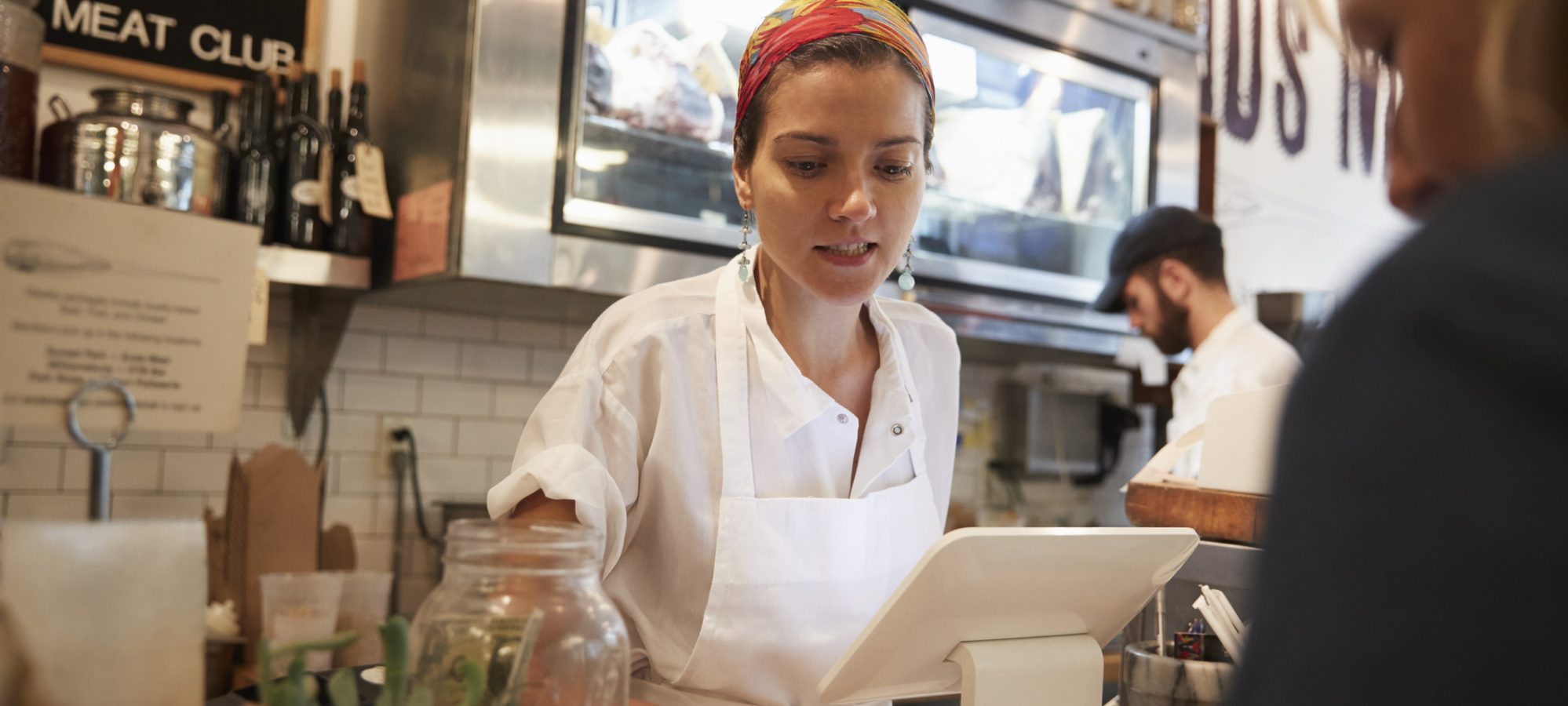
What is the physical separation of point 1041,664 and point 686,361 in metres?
0.56

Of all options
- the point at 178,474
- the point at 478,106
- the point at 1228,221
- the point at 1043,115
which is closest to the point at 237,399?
the point at 478,106

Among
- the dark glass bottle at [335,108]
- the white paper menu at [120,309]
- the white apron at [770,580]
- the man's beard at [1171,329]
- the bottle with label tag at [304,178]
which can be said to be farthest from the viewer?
the man's beard at [1171,329]

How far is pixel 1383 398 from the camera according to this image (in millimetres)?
343

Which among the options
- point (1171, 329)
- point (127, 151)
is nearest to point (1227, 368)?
point (1171, 329)

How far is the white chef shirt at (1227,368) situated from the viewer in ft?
9.24

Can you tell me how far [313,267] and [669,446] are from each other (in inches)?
41.5

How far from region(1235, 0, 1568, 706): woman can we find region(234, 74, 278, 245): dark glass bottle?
202 centimetres

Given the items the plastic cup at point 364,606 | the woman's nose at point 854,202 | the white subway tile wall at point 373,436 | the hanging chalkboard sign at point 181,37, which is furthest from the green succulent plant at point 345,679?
the hanging chalkboard sign at point 181,37

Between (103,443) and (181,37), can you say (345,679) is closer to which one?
(103,443)

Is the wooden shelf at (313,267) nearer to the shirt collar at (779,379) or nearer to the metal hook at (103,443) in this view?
the shirt collar at (779,379)

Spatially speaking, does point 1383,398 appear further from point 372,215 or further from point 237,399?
point 372,215

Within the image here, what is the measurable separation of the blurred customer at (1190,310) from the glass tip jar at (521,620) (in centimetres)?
220

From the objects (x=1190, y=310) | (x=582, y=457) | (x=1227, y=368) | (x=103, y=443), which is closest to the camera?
(x=103, y=443)

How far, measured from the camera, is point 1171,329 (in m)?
3.12
